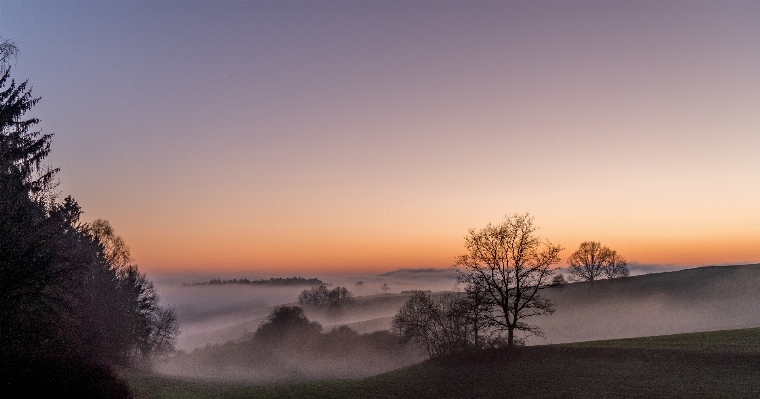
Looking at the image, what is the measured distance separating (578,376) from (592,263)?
340 feet

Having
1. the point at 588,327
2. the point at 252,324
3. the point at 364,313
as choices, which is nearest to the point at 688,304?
the point at 588,327

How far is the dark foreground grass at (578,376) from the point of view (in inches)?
1183

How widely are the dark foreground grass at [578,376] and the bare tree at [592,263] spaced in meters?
81.6

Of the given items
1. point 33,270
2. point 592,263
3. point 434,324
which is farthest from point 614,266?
point 33,270

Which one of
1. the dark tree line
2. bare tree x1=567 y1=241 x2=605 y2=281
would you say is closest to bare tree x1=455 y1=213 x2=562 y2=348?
the dark tree line

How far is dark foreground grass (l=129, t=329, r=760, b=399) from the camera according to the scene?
98.6 ft

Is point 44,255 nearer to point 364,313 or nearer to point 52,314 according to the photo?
point 52,314

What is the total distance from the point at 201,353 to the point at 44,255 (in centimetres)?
10339

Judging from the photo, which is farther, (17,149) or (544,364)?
(544,364)

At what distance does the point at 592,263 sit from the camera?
127875mm

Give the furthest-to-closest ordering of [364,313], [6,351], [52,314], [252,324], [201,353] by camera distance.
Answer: [252,324] → [364,313] → [201,353] → [52,314] → [6,351]

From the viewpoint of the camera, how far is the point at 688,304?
331 feet

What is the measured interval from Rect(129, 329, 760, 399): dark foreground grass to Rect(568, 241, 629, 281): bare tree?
268 ft

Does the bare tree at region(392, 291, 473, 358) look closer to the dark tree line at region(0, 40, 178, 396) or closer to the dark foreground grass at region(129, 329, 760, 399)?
the dark foreground grass at region(129, 329, 760, 399)
